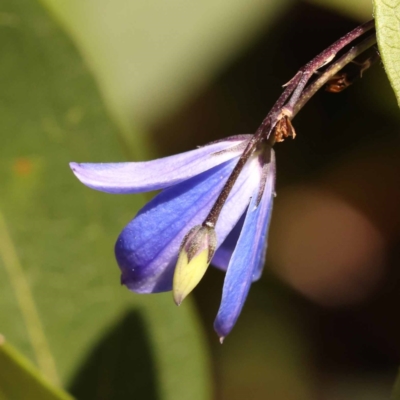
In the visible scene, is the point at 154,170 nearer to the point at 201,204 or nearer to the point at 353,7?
the point at 201,204

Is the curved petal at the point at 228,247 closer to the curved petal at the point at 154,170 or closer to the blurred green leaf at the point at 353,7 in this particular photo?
the curved petal at the point at 154,170

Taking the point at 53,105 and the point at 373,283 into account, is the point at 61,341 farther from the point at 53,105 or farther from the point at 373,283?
the point at 373,283

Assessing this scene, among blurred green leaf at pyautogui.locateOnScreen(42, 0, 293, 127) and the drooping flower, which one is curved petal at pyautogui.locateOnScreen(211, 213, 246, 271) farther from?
blurred green leaf at pyautogui.locateOnScreen(42, 0, 293, 127)

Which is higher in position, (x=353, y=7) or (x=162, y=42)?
(x=162, y=42)

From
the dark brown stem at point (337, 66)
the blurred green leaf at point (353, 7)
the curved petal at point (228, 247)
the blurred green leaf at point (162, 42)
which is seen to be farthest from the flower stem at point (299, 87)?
the blurred green leaf at point (162, 42)

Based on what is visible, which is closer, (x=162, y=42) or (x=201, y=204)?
(x=201, y=204)

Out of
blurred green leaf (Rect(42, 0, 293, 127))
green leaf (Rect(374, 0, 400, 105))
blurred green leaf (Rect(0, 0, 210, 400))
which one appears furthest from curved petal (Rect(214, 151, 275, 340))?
blurred green leaf (Rect(42, 0, 293, 127))

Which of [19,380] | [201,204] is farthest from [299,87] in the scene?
[19,380]
